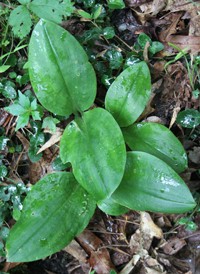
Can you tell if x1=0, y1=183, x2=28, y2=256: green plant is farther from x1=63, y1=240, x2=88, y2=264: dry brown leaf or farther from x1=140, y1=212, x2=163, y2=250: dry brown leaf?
x1=140, y1=212, x2=163, y2=250: dry brown leaf

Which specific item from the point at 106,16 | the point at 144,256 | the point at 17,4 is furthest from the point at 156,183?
the point at 17,4

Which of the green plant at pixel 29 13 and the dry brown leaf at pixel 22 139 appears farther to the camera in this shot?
the dry brown leaf at pixel 22 139

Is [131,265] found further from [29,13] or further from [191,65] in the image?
[29,13]

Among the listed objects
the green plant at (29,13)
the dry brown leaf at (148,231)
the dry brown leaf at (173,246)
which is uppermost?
the green plant at (29,13)

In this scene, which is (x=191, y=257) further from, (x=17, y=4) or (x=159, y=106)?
(x=17, y=4)

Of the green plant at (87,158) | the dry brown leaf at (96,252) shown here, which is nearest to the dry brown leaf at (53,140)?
the green plant at (87,158)

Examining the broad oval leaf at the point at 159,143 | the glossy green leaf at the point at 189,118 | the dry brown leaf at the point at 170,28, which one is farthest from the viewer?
the dry brown leaf at the point at 170,28

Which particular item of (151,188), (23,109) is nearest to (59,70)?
(23,109)

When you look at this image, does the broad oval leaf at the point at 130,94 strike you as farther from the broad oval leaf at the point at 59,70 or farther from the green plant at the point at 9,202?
the green plant at the point at 9,202
